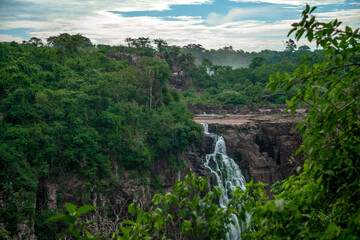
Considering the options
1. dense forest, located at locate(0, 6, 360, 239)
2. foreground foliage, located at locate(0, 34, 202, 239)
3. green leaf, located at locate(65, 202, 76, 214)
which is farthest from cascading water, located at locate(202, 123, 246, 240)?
green leaf, located at locate(65, 202, 76, 214)

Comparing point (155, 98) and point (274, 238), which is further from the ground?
point (274, 238)

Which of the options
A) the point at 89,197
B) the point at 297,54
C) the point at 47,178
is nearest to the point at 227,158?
the point at 89,197

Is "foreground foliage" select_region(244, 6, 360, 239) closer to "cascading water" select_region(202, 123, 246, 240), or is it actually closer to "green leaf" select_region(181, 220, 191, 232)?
"green leaf" select_region(181, 220, 191, 232)

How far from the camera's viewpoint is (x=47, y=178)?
12.4m

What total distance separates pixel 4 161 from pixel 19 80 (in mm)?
4324

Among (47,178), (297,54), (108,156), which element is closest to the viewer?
(47,178)

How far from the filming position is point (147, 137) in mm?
16266

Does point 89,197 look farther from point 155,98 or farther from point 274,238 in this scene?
point 274,238

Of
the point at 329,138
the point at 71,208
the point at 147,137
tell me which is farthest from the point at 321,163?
the point at 147,137

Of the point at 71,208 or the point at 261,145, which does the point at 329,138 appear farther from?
the point at 261,145

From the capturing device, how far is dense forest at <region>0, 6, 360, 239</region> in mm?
1807

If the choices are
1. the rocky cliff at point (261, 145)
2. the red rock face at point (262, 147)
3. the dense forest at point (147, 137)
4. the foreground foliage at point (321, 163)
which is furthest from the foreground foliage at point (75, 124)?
the foreground foliage at point (321, 163)

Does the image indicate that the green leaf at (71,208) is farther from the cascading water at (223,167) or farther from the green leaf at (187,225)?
the cascading water at (223,167)

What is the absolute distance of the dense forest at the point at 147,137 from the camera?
5.93ft
